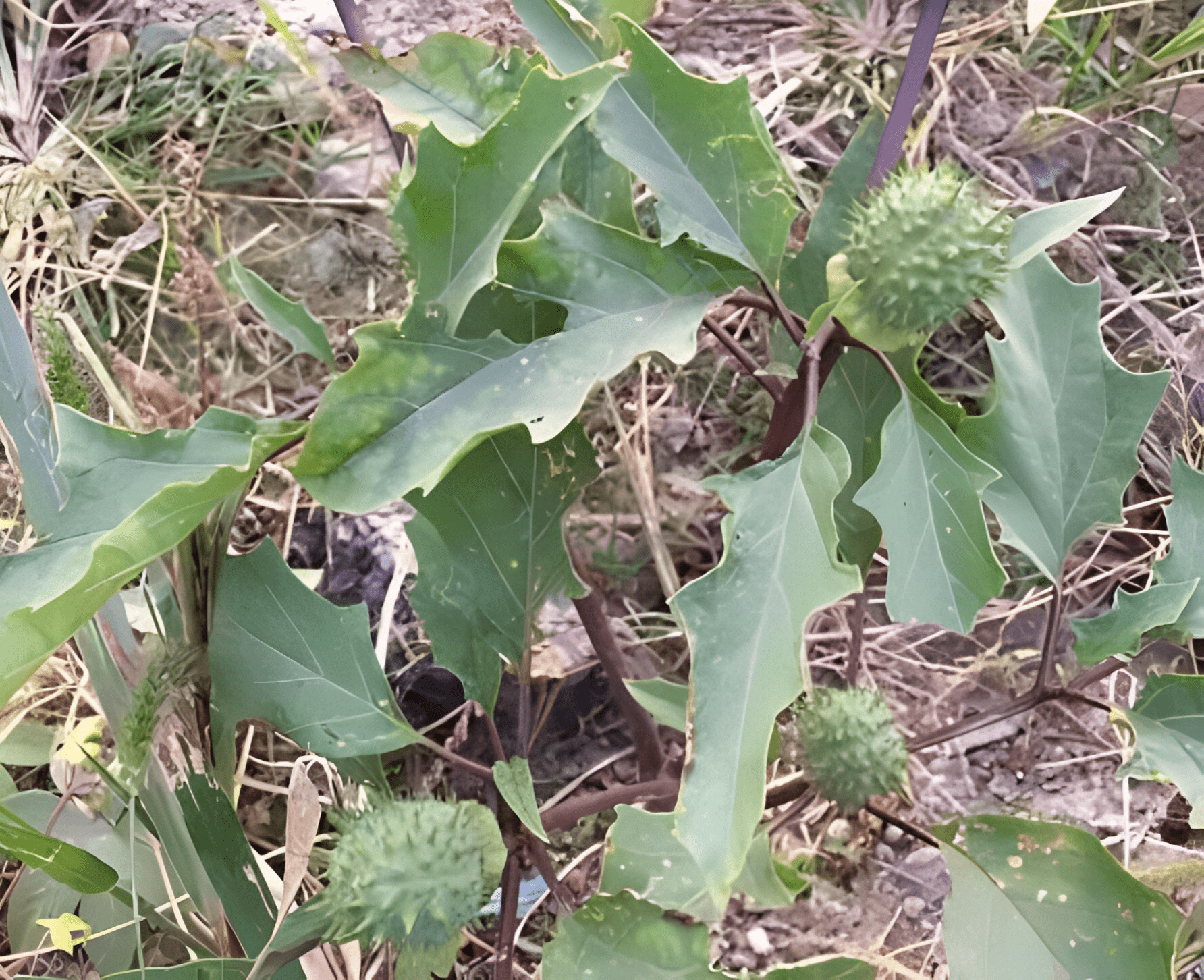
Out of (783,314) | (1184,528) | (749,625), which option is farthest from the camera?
(1184,528)

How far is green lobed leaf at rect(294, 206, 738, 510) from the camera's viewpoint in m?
0.47

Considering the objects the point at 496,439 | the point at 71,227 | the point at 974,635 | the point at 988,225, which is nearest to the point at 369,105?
the point at 71,227

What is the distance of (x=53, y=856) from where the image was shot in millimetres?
552

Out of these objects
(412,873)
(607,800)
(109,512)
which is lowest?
(607,800)

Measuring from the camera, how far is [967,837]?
0.63 metres

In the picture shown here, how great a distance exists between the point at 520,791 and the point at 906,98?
531 mm

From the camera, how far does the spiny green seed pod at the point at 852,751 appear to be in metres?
0.57

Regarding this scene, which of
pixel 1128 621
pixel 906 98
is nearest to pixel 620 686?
pixel 1128 621

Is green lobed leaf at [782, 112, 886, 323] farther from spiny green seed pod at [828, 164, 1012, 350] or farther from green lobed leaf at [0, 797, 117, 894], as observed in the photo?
green lobed leaf at [0, 797, 117, 894]

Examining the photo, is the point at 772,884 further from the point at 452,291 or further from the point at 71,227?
the point at 71,227

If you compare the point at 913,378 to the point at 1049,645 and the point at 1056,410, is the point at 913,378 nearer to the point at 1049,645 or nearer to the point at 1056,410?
the point at 1056,410

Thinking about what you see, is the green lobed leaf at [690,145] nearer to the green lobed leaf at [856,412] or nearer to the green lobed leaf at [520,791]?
the green lobed leaf at [856,412]

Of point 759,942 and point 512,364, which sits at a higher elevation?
point 512,364

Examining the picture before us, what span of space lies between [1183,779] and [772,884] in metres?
0.28
